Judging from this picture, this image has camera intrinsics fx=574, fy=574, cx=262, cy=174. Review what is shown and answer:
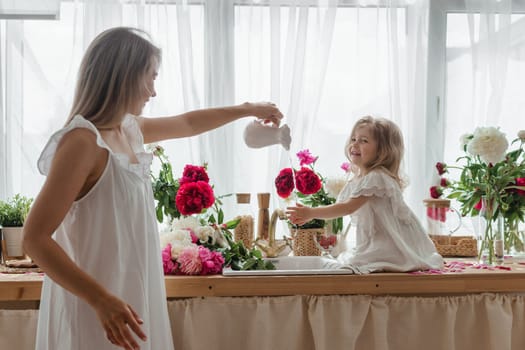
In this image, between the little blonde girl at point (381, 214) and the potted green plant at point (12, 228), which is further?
the potted green plant at point (12, 228)

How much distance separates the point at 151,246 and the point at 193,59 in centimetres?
110

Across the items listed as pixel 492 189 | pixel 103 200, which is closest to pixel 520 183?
pixel 492 189

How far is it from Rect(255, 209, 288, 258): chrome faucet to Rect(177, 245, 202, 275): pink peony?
12.3 inches

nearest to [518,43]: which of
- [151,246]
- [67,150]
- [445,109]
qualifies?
[445,109]

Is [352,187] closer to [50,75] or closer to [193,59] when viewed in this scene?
[193,59]

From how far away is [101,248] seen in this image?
1252mm

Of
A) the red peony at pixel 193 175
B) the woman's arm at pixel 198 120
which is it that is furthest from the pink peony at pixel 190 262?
the woman's arm at pixel 198 120

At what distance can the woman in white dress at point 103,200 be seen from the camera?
3.84ft

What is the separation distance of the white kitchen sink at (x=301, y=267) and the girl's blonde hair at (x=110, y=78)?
0.63m

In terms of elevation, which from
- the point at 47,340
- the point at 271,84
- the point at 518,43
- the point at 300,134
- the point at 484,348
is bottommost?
the point at 484,348

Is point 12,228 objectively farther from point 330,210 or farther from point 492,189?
point 492,189

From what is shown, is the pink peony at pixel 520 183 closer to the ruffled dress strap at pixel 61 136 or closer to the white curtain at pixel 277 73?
the white curtain at pixel 277 73

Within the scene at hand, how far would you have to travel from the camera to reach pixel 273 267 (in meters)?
1.81

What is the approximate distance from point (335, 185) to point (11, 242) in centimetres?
112
